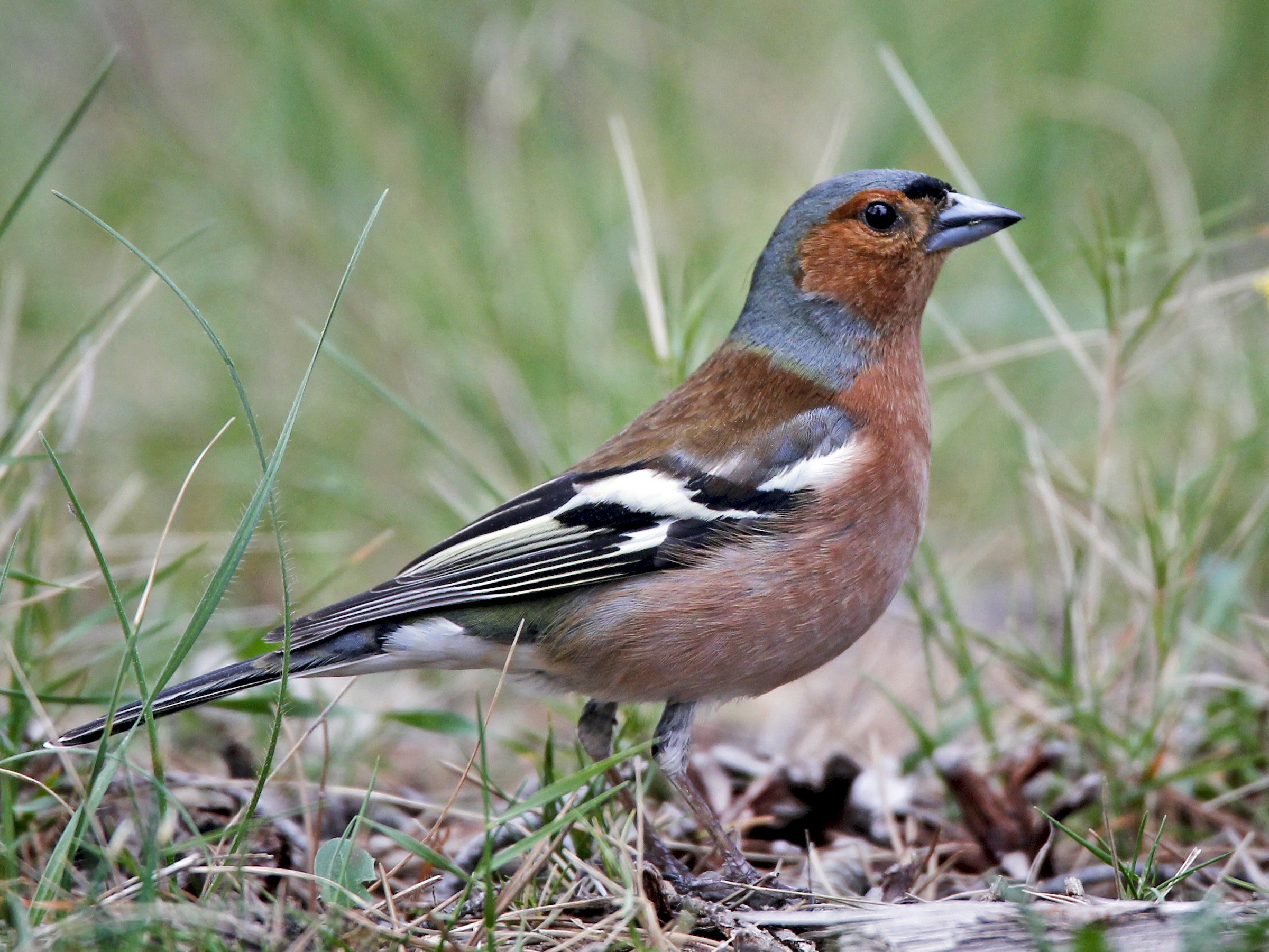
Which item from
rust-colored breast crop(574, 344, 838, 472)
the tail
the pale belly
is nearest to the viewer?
the tail

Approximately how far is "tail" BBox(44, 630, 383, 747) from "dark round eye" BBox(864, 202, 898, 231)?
182 cm

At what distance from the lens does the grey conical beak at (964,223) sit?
3656 millimetres

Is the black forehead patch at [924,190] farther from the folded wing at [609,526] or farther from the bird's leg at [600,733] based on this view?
the bird's leg at [600,733]

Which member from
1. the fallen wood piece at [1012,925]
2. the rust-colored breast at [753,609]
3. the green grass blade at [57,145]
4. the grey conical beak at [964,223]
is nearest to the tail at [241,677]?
the rust-colored breast at [753,609]

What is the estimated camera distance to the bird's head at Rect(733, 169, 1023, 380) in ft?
12.1

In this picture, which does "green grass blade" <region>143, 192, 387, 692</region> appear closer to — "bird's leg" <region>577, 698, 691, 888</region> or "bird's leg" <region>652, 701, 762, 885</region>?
"bird's leg" <region>652, 701, 762, 885</region>

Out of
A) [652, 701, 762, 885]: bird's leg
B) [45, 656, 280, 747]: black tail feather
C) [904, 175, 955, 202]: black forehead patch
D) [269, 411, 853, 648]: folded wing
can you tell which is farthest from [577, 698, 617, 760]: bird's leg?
[904, 175, 955, 202]: black forehead patch

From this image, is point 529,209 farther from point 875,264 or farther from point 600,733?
point 600,733

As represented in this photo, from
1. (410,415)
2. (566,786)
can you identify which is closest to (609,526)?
(410,415)

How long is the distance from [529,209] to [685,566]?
3474 mm

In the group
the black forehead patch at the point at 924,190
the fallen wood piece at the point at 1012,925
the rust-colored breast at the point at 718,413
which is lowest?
the fallen wood piece at the point at 1012,925

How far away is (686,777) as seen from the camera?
10.8 feet

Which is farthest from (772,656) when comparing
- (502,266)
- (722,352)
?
(502,266)

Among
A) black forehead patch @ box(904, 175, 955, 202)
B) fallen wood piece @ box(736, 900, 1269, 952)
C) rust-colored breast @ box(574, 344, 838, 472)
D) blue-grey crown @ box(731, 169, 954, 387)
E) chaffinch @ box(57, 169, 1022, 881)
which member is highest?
black forehead patch @ box(904, 175, 955, 202)
